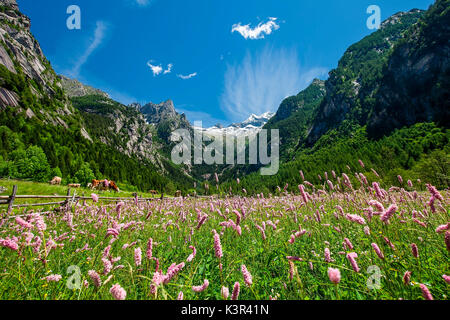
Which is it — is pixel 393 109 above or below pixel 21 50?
below

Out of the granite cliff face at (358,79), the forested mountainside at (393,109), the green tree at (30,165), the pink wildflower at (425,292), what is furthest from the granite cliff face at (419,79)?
the green tree at (30,165)

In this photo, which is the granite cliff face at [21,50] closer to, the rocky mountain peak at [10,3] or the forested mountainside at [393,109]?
the rocky mountain peak at [10,3]

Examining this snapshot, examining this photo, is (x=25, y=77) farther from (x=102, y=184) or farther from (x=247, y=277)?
(x=247, y=277)

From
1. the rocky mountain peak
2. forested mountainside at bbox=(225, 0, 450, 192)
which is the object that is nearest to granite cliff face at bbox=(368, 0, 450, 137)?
forested mountainside at bbox=(225, 0, 450, 192)

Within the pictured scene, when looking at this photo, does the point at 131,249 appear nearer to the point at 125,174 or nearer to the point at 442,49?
the point at 125,174

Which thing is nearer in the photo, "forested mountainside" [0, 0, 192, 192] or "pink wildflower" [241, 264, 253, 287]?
"pink wildflower" [241, 264, 253, 287]

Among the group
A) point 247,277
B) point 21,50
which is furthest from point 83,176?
point 21,50

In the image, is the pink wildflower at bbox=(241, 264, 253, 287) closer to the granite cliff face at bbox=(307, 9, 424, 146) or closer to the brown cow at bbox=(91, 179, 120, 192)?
the brown cow at bbox=(91, 179, 120, 192)

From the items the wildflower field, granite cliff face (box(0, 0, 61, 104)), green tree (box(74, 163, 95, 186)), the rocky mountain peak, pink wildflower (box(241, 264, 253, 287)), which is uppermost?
the rocky mountain peak

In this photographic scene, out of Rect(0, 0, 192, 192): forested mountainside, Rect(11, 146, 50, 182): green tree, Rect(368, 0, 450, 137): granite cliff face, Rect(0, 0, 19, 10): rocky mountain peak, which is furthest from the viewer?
Rect(0, 0, 19, 10): rocky mountain peak

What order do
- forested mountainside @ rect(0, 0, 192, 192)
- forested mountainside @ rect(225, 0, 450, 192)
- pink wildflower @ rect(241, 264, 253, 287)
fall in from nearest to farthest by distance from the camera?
pink wildflower @ rect(241, 264, 253, 287), forested mountainside @ rect(0, 0, 192, 192), forested mountainside @ rect(225, 0, 450, 192)

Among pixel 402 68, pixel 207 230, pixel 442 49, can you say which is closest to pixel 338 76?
pixel 402 68

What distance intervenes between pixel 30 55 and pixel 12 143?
8425cm
